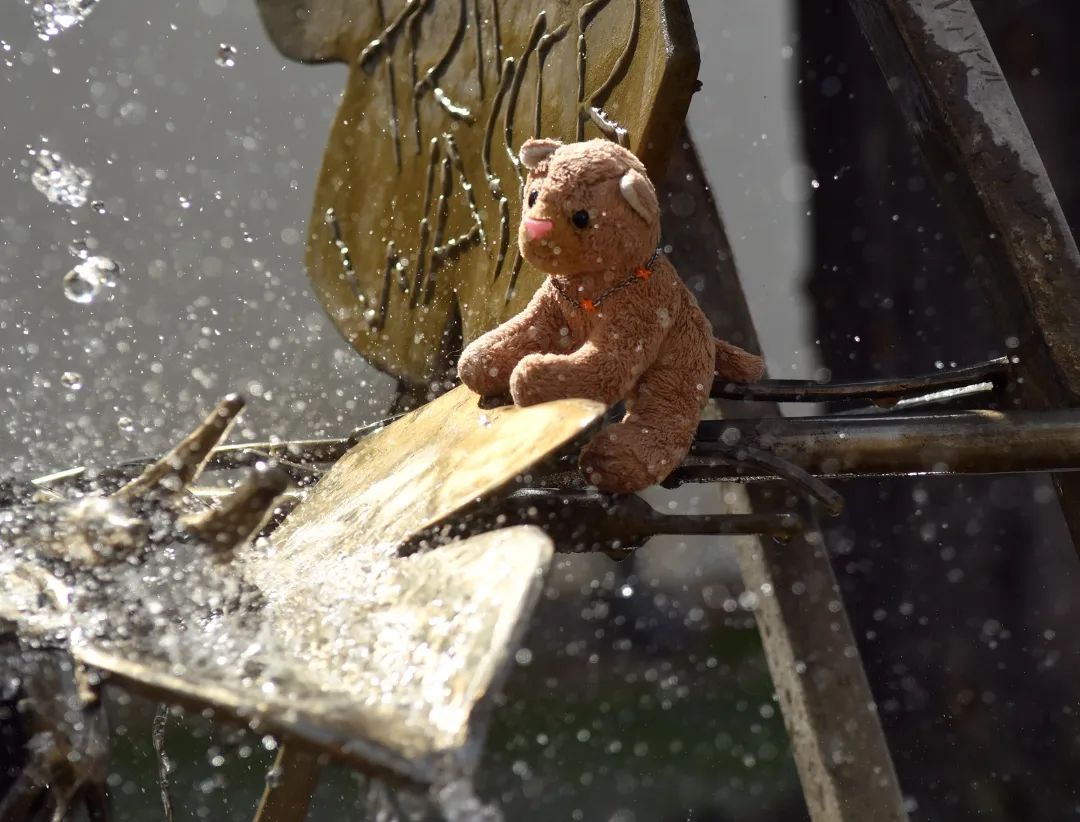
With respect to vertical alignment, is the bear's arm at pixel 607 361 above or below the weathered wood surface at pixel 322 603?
below

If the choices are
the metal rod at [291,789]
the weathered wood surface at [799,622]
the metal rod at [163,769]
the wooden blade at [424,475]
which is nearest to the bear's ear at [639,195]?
the wooden blade at [424,475]

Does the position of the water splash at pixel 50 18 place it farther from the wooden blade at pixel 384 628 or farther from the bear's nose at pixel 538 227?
the wooden blade at pixel 384 628

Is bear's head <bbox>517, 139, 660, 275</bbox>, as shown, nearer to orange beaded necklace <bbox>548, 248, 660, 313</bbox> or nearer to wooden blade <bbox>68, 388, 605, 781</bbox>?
orange beaded necklace <bbox>548, 248, 660, 313</bbox>

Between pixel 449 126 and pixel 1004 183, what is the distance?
39.3 inches

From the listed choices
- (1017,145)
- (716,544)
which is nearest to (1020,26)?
(1017,145)

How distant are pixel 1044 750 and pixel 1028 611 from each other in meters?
0.40

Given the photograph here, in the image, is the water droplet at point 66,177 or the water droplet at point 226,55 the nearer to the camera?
the water droplet at point 226,55

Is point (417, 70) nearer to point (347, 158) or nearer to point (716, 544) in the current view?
point (347, 158)

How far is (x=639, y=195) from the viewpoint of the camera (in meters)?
1.12

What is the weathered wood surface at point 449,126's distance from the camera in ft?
4.45

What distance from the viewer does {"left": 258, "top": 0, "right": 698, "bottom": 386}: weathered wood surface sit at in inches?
53.4

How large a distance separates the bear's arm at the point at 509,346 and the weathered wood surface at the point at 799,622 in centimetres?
76

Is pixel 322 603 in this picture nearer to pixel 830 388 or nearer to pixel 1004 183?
pixel 830 388

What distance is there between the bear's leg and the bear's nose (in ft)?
0.62
